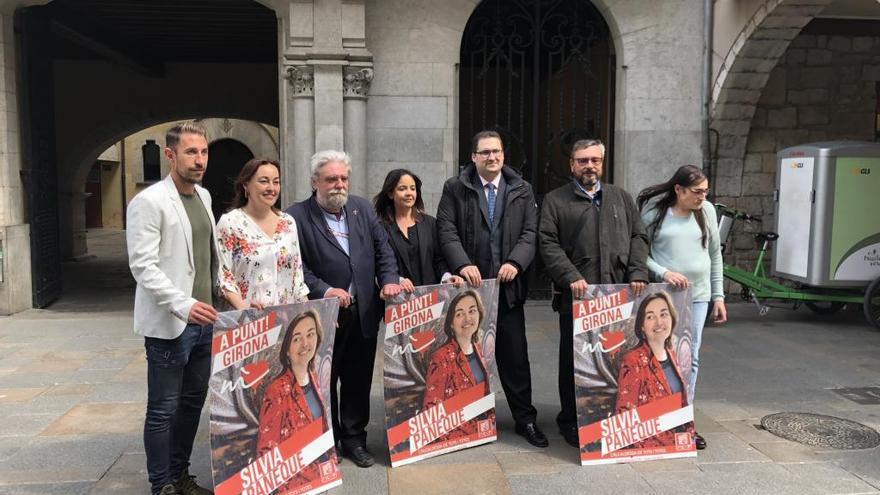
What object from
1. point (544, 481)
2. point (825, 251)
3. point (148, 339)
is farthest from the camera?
point (825, 251)

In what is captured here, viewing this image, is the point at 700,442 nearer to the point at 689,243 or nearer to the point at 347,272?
the point at 689,243

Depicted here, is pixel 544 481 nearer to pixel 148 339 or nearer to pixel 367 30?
pixel 148 339

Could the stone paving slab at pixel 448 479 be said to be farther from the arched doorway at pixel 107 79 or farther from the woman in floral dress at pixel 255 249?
the arched doorway at pixel 107 79

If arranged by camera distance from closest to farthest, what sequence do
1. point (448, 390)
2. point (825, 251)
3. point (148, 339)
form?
1. point (148, 339)
2. point (448, 390)
3. point (825, 251)

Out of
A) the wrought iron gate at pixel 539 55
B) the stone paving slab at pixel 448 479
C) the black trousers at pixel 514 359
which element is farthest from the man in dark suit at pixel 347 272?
the wrought iron gate at pixel 539 55

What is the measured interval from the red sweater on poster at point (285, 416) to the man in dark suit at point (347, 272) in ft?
1.49

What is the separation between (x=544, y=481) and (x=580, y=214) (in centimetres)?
157

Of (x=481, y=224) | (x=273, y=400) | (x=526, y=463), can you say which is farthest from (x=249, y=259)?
(x=526, y=463)

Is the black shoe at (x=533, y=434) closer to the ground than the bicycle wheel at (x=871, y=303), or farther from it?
closer to the ground

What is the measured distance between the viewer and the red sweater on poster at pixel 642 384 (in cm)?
421

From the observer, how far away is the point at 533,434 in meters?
4.50

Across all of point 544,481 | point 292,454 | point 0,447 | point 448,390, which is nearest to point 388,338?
point 448,390

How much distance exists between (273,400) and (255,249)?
0.75m

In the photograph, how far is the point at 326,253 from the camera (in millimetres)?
4008
